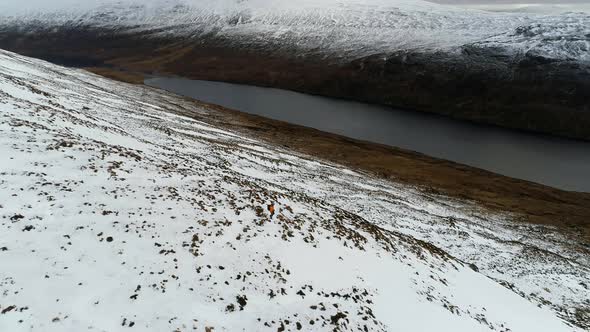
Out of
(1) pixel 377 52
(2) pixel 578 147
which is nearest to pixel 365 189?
(2) pixel 578 147

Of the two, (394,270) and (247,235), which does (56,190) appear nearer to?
(247,235)

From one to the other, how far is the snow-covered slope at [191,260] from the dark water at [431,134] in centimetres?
6119

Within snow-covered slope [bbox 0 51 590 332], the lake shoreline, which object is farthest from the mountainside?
snow-covered slope [bbox 0 51 590 332]

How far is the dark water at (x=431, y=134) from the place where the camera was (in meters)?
75.3

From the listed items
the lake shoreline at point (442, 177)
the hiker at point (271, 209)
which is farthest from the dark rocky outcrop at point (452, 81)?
the hiker at point (271, 209)

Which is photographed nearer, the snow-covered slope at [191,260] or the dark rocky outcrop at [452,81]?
the snow-covered slope at [191,260]

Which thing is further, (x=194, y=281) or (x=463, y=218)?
(x=463, y=218)

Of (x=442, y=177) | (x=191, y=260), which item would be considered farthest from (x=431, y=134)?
(x=191, y=260)

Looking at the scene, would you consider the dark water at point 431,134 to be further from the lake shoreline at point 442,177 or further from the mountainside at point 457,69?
the mountainside at point 457,69

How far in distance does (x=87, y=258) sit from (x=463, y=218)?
35.3 m

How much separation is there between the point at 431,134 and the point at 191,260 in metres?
99.5

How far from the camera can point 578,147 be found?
94062 millimetres

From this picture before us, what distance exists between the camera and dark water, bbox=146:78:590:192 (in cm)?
7531

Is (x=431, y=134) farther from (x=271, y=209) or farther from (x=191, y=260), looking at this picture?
(x=191, y=260)
